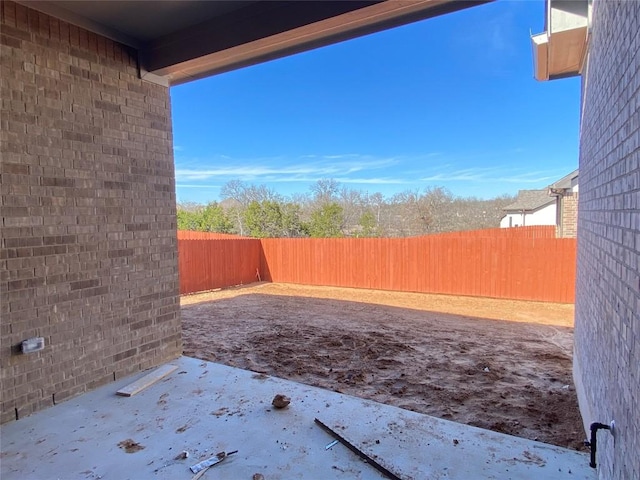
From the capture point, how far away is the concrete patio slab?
2.17 meters

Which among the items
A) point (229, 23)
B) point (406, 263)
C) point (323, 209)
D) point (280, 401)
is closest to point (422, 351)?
point (280, 401)

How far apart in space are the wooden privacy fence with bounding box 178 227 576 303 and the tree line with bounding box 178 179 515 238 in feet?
20.4

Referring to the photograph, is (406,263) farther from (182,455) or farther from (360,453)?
(182,455)

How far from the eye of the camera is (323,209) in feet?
62.2

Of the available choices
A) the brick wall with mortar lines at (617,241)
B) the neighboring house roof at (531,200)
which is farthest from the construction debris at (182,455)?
the neighboring house roof at (531,200)

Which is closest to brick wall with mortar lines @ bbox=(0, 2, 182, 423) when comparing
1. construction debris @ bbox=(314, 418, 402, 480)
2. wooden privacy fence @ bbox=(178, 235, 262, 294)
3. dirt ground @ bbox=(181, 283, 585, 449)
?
dirt ground @ bbox=(181, 283, 585, 449)

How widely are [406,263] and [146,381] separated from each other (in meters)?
8.78

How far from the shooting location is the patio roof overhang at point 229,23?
278cm

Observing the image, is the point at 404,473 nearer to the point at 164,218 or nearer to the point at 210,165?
the point at 164,218

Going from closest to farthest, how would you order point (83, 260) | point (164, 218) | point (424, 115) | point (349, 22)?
1. point (349, 22)
2. point (83, 260)
3. point (164, 218)
4. point (424, 115)

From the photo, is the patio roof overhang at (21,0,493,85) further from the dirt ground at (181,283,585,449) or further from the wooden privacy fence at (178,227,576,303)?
the wooden privacy fence at (178,227,576,303)

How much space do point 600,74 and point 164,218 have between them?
13.1 ft

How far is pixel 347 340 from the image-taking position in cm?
589

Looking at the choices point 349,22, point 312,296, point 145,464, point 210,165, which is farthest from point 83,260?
point 210,165
